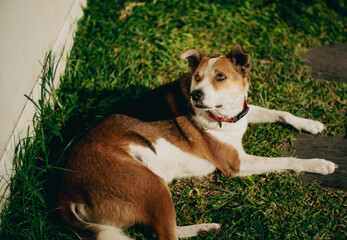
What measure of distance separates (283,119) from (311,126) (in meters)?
0.33

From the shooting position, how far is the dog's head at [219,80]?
2.78m

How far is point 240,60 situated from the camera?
2.96m

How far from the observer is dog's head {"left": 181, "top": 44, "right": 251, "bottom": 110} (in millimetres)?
2777

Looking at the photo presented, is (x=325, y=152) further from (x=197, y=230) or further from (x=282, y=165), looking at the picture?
(x=197, y=230)

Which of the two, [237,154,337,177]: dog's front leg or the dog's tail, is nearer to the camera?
the dog's tail

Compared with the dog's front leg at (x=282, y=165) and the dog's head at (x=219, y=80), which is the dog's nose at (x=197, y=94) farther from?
the dog's front leg at (x=282, y=165)

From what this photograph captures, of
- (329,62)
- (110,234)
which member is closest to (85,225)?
(110,234)

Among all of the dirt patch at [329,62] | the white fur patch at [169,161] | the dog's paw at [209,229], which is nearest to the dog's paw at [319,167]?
the white fur patch at [169,161]

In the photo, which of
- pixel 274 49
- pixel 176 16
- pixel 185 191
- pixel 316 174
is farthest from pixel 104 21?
pixel 316 174

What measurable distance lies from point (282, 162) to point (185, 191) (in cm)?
110

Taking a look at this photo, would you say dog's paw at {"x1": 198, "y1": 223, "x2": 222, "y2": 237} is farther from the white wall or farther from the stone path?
the white wall

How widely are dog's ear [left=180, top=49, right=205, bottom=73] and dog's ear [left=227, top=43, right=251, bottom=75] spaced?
1.05 feet

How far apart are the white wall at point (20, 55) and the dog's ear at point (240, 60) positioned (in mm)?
2142

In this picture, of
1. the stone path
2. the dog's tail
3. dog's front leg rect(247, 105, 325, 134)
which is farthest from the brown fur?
the stone path
